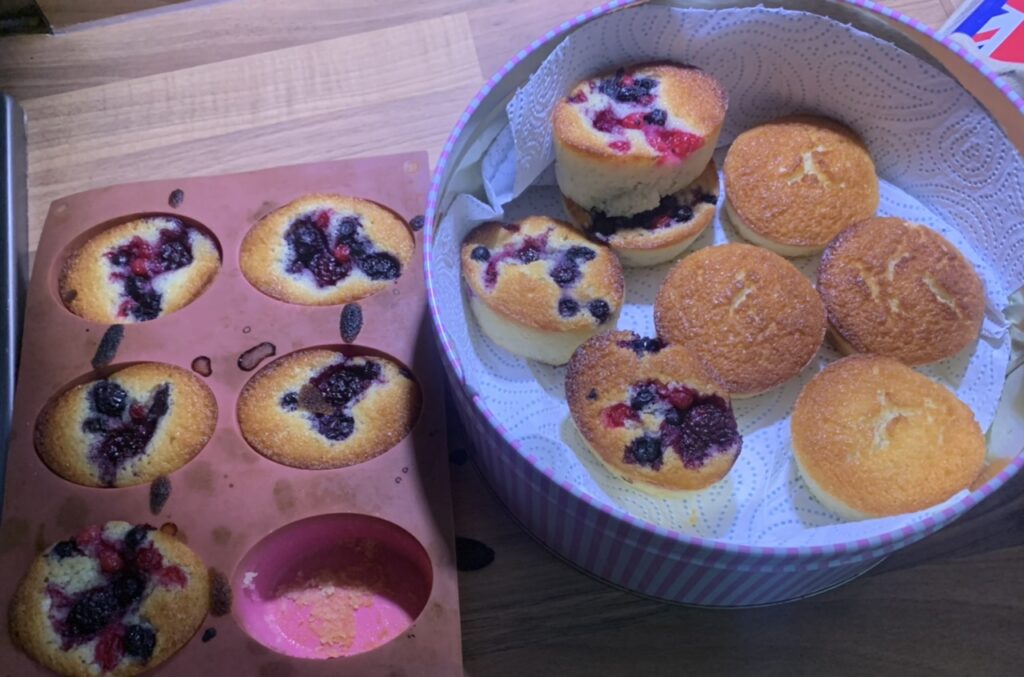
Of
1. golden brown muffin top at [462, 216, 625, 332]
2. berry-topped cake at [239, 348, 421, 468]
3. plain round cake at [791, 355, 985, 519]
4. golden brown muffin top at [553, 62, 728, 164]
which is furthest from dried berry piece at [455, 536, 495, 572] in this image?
golden brown muffin top at [553, 62, 728, 164]

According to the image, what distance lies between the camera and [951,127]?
1147mm

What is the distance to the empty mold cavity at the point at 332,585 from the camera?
1.08 meters

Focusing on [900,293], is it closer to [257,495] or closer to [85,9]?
[257,495]

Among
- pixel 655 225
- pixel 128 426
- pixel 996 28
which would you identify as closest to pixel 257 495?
pixel 128 426

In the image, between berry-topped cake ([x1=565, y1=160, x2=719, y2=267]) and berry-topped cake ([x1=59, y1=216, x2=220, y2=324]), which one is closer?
berry-topped cake ([x1=565, y1=160, x2=719, y2=267])

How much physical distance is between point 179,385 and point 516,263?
50 cm

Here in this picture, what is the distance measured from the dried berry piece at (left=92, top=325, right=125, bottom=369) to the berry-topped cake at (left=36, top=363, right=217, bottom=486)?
25mm

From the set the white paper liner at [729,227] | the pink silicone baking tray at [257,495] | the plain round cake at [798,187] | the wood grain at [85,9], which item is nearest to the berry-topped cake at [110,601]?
the pink silicone baking tray at [257,495]

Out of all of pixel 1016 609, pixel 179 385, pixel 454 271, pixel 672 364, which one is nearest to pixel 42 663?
pixel 179 385

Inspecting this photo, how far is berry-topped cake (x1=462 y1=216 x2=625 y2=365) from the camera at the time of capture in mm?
1079

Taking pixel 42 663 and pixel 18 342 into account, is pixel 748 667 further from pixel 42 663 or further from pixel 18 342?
pixel 18 342

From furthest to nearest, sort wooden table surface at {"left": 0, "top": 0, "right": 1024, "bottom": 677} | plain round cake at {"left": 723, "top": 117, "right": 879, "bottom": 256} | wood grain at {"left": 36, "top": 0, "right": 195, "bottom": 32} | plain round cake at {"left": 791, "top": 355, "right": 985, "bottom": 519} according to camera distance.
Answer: wood grain at {"left": 36, "top": 0, "right": 195, "bottom": 32}, plain round cake at {"left": 723, "top": 117, "right": 879, "bottom": 256}, wooden table surface at {"left": 0, "top": 0, "right": 1024, "bottom": 677}, plain round cake at {"left": 791, "top": 355, "right": 985, "bottom": 519}

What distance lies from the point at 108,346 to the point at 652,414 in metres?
0.77

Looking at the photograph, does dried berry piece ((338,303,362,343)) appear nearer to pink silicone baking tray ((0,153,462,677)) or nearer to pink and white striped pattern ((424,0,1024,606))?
pink silicone baking tray ((0,153,462,677))
